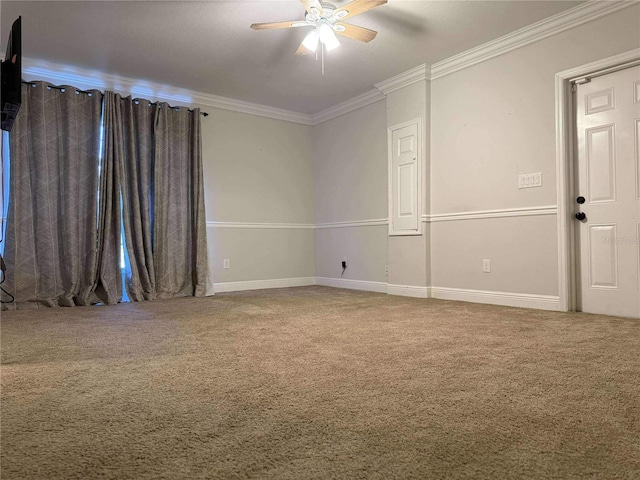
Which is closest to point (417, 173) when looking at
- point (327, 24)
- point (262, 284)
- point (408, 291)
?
point (408, 291)

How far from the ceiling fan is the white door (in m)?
1.79

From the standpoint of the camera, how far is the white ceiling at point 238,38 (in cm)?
319

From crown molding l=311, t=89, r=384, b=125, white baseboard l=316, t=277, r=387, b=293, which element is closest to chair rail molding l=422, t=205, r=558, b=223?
white baseboard l=316, t=277, r=387, b=293

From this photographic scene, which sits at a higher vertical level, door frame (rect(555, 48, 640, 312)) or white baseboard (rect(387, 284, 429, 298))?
door frame (rect(555, 48, 640, 312))

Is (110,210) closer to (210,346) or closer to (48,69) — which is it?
(48,69)

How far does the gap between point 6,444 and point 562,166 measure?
3686 millimetres

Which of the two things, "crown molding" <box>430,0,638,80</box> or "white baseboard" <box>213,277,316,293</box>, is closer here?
"crown molding" <box>430,0,638,80</box>

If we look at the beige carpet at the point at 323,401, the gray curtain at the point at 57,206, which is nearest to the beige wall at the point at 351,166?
the beige carpet at the point at 323,401

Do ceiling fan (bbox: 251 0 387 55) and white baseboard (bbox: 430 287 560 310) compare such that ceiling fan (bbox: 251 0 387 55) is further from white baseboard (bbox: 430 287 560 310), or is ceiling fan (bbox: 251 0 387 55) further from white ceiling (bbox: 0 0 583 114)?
white baseboard (bbox: 430 287 560 310)

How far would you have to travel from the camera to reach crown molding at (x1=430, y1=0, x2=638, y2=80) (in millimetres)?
3131

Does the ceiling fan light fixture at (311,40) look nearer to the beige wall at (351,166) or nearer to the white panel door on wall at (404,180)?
the white panel door on wall at (404,180)

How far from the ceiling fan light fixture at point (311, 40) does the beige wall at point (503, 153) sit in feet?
5.36

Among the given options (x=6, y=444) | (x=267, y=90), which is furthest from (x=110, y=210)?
(x=6, y=444)

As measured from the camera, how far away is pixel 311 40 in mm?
3230
